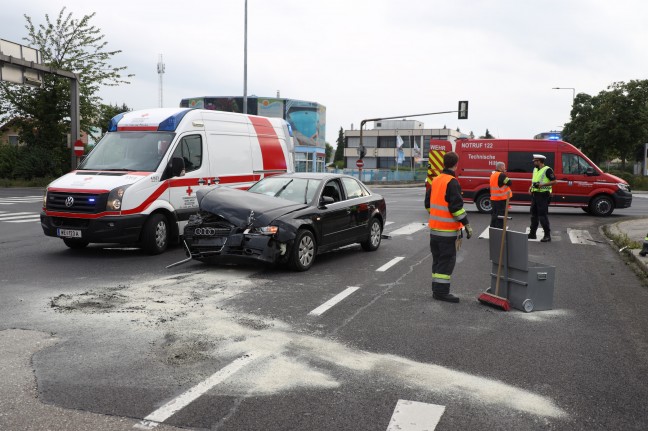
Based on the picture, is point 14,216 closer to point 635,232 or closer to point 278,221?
point 278,221

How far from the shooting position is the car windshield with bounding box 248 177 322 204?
9.68 m

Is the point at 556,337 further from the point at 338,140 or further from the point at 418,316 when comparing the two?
the point at 338,140

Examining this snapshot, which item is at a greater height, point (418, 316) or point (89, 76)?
point (89, 76)

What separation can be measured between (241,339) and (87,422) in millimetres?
1897

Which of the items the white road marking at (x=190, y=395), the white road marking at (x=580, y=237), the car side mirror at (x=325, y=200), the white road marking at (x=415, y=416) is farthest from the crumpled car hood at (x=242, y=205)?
the white road marking at (x=580, y=237)

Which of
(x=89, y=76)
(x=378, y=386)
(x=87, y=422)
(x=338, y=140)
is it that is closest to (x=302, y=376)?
(x=378, y=386)

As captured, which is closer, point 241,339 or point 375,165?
point 241,339

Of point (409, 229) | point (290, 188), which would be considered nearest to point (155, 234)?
point (290, 188)

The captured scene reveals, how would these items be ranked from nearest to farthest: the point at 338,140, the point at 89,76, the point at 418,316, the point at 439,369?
the point at 439,369, the point at 418,316, the point at 89,76, the point at 338,140

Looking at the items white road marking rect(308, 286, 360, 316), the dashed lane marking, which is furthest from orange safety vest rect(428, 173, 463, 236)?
the dashed lane marking

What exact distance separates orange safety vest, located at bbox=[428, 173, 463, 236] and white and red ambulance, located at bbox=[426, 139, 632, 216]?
13573 mm

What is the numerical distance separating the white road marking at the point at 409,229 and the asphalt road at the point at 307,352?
216 inches

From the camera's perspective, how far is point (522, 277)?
671 centimetres

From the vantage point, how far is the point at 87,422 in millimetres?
3633
